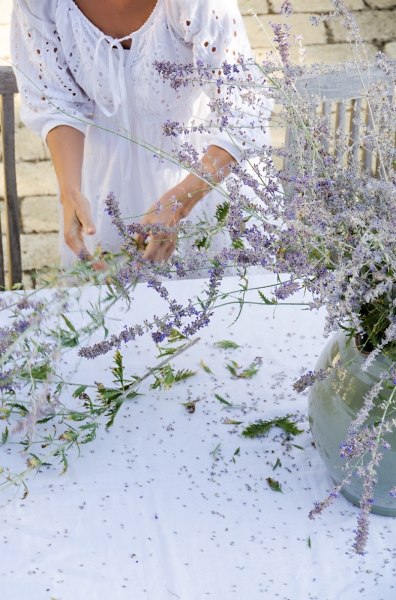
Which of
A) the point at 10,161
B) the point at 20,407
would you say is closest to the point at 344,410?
the point at 20,407

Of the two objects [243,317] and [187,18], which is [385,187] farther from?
[187,18]

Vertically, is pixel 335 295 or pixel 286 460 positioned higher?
pixel 335 295

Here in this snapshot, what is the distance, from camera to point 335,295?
0.66 meters

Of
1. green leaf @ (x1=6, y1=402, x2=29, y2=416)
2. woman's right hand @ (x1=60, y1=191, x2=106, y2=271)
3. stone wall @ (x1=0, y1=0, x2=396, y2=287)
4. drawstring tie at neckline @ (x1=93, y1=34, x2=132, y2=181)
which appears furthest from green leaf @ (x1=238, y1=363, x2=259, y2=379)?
stone wall @ (x1=0, y1=0, x2=396, y2=287)

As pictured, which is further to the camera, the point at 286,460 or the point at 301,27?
the point at 301,27

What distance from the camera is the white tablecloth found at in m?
0.73

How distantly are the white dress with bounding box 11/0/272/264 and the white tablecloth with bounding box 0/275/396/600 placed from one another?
0.58 m

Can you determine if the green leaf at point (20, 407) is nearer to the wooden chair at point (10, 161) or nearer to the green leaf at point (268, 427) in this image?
the green leaf at point (268, 427)

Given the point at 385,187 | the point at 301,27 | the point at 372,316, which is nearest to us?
the point at 385,187

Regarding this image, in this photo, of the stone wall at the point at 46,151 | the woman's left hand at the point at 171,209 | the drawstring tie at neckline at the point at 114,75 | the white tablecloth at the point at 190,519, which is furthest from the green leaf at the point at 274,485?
the stone wall at the point at 46,151

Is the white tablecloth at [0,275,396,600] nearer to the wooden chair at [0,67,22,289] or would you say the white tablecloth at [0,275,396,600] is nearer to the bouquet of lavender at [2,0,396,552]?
the bouquet of lavender at [2,0,396,552]

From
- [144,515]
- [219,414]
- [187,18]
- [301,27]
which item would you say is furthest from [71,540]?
[301,27]

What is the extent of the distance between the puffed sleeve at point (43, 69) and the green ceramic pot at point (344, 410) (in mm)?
996

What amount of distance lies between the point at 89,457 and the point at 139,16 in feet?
3.48
